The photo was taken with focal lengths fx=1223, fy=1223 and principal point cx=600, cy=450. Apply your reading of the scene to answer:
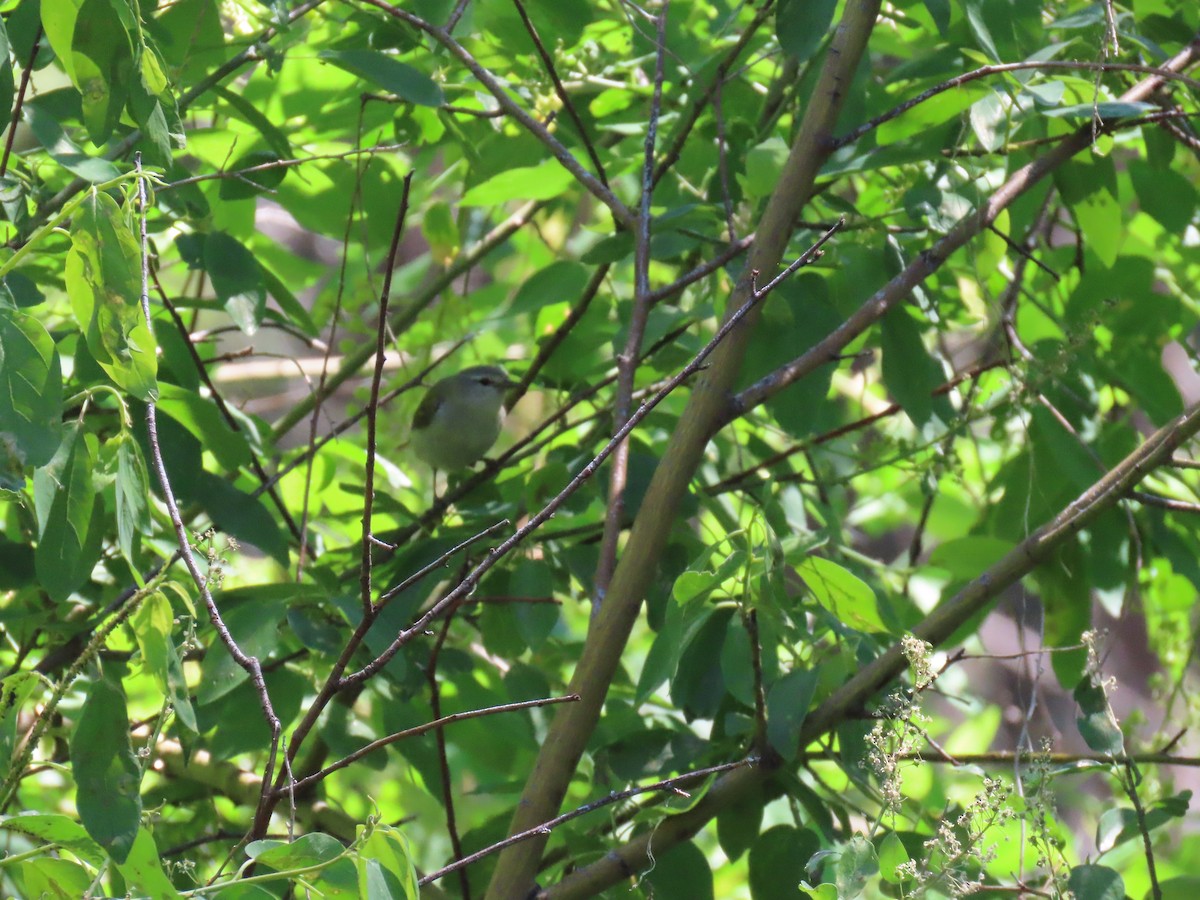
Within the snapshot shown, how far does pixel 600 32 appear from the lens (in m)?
2.83

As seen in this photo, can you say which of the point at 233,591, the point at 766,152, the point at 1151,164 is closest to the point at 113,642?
the point at 233,591

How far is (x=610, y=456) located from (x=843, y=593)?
0.58 m

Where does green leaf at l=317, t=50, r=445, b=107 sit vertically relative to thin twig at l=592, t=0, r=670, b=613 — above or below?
above

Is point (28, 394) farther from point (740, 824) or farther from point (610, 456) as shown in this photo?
point (740, 824)

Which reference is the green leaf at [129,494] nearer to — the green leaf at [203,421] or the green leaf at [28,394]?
the green leaf at [28,394]

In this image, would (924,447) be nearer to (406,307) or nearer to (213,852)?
(406,307)

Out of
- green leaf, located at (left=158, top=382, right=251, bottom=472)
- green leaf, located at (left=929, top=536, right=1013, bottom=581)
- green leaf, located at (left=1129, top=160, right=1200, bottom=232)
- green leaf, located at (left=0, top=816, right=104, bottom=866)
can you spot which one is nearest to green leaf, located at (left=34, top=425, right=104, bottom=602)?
green leaf, located at (left=0, top=816, right=104, bottom=866)

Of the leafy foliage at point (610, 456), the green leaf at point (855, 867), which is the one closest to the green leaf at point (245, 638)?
the leafy foliage at point (610, 456)

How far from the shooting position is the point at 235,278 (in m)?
2.14

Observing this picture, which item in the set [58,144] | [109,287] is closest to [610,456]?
[58,144]

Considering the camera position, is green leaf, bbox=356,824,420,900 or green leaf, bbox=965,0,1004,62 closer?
green leaf, bbox=356,824,420,900

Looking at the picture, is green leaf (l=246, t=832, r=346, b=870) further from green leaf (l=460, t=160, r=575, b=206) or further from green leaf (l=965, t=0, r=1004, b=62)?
green leaf (l=460, t=160, r=575, b=206)

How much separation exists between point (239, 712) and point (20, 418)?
958mm

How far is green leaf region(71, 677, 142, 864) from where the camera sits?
119 centimetres
